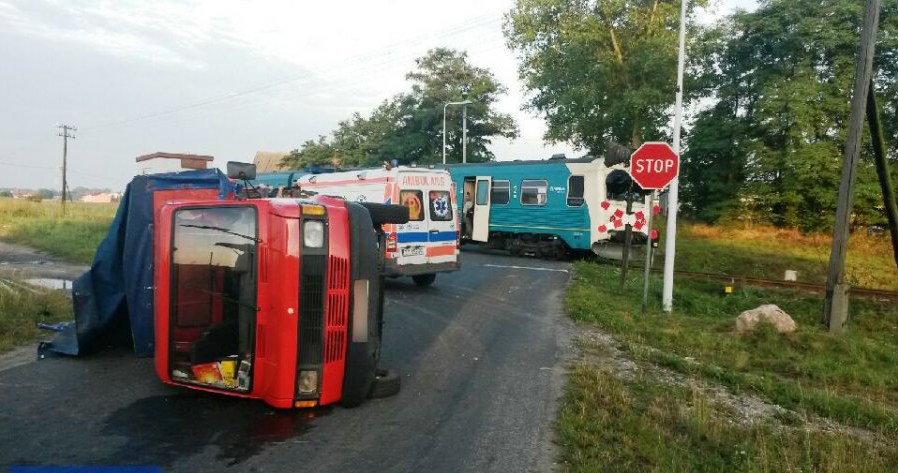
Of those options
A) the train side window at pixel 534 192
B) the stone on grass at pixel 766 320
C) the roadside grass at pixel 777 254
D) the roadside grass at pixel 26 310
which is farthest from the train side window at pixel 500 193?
the roadside grass at pixel 26 310

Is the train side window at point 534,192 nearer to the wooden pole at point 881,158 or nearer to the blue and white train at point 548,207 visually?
the blue and white train at point 548,207

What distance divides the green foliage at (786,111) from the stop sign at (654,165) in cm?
1977

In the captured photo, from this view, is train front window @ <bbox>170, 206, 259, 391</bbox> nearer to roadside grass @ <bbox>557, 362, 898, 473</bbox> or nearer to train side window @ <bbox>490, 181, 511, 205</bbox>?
roadside grass @ <bbox>557, 362, 898, 473</bbox>

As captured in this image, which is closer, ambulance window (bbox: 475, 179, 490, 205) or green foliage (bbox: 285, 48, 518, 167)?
ambulance window (bbox: 475, 179, 490, 205)

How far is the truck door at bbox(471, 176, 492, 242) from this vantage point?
2219 cm

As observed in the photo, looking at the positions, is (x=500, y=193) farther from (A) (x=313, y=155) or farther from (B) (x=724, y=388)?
(A) (x=313, y=155)

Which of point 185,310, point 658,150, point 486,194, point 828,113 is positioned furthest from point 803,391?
point 828,113

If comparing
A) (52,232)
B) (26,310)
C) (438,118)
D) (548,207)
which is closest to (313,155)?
(438,118)

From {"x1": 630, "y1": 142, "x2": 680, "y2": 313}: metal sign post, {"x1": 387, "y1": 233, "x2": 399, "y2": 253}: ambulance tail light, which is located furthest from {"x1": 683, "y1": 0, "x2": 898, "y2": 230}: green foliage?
{"x1": 387, "y1": 233, "x2": 399, "y2": 253}: ambulance tail light

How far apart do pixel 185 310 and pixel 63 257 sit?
647 inches

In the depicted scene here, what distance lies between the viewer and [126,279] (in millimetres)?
7133

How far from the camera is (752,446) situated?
5039 millimetres

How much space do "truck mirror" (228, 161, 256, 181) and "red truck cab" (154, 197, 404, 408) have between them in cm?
107

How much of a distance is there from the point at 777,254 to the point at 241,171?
22476mm
